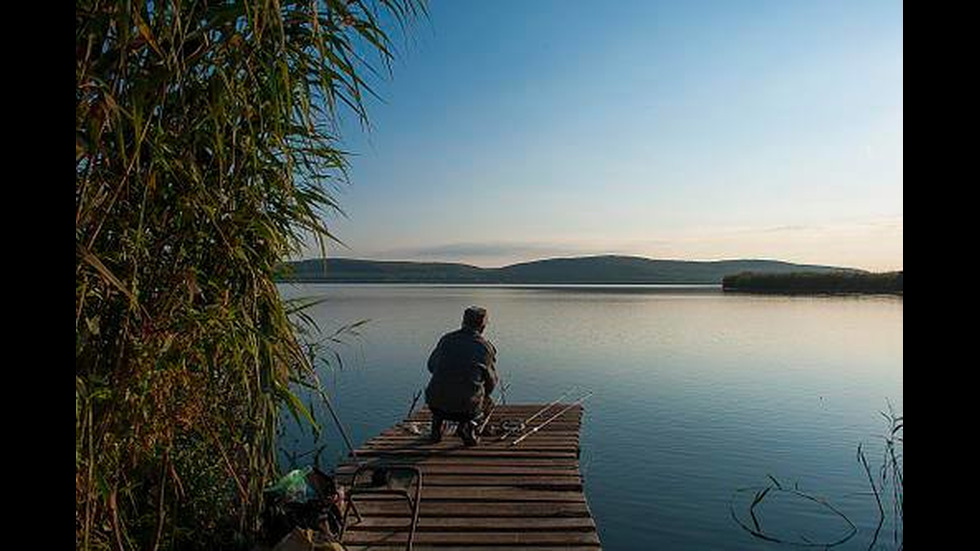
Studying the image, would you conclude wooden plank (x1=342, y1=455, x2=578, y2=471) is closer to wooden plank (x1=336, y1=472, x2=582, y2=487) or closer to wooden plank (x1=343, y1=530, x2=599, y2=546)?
wooden plank (x1=336, y1=472, x2=582, y2=487)

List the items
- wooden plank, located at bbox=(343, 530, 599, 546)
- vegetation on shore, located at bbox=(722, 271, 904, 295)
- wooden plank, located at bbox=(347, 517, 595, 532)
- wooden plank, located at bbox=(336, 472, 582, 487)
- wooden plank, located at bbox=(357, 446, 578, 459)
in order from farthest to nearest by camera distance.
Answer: vegetation on shore, located at bbox=(722, 271, 904, 295) < wooden plank, located at bbox=(357, 446, 578, 459) < wooden plank, located at bbox=(336, 472, 582, 487) < wooden plank, located at bbox=(347, 517, 595, 532) < wooden plank, located at bbox=(343, 530, 599, 546)

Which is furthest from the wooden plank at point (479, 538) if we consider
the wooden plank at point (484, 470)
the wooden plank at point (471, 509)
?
the wooden plank at point (484, 470)

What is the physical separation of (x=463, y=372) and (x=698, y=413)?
912 centimetres

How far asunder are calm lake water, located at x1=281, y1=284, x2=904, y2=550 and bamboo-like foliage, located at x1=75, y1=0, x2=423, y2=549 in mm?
1347

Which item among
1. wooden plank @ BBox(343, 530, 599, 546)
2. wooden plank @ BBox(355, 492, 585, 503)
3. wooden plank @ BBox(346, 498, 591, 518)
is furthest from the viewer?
wooden plank @ BBox(355, 492, 585, 503)

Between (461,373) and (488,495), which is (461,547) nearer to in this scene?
(488,495)

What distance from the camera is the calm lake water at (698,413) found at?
929 cm

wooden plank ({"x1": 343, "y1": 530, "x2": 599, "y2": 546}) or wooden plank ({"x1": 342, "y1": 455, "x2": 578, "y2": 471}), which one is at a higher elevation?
wooden plank ({"x1": 343, "y1": 530, "x2": 599, "y2": 546})

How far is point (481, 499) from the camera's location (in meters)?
6.36

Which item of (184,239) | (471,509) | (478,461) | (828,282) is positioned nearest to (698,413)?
(478,461)

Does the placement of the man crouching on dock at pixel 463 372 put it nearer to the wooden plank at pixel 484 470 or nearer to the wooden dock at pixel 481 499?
the wooden dock at pixel 481 499

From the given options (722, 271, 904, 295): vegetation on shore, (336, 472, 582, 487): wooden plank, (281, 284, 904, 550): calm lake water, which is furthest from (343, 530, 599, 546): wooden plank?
(722, 271, 904, 295): vegetation on shore

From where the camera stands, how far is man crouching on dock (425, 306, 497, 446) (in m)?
7.77
